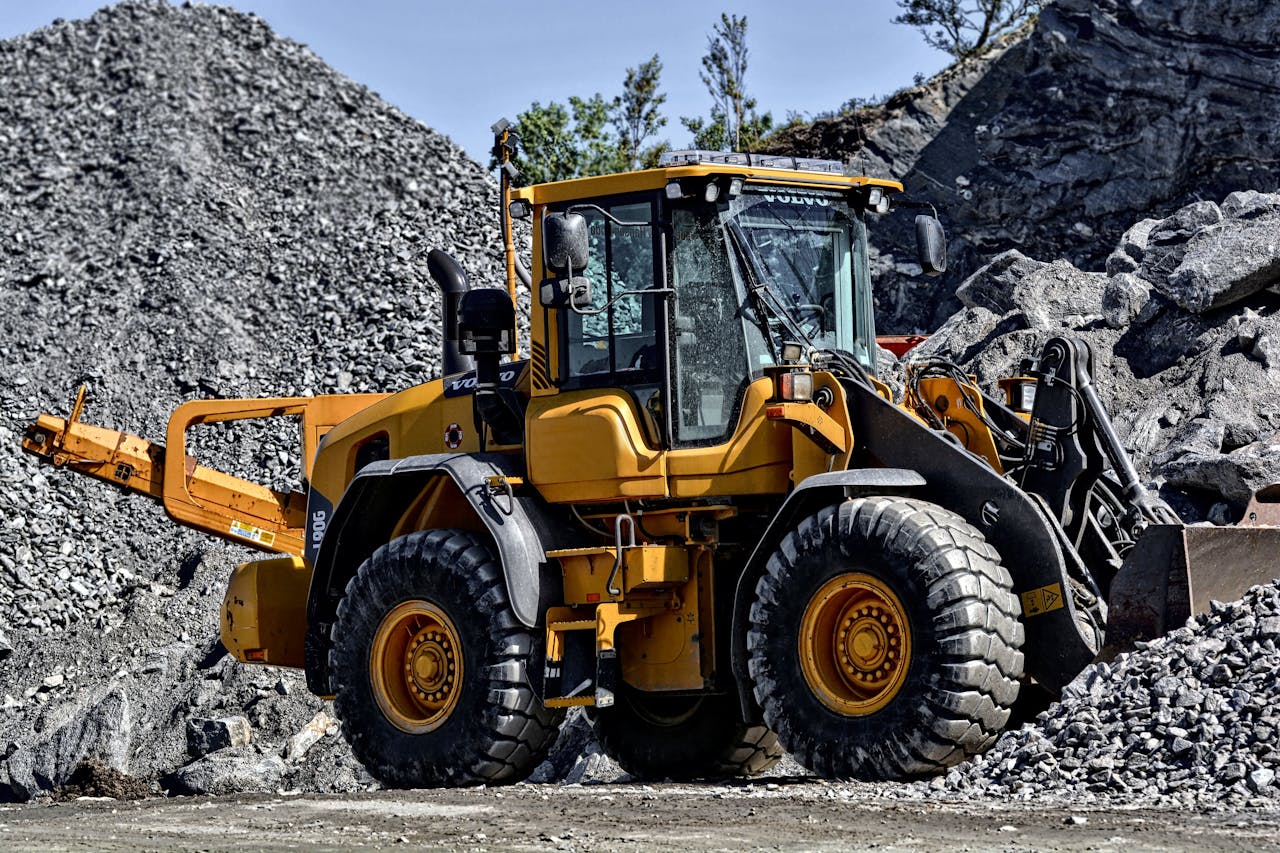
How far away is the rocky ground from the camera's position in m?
7.39

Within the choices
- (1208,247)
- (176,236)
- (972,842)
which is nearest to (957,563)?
(972,842)

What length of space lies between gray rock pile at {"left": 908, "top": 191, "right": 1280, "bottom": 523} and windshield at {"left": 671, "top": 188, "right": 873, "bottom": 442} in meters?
4.29

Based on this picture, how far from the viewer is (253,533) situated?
12.4 metres

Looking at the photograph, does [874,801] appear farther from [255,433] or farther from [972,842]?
[255,433]

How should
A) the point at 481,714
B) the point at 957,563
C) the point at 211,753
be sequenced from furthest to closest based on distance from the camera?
the point at 211,753
the point at 481,714
the point at 957,563

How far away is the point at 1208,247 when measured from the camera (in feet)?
50.9

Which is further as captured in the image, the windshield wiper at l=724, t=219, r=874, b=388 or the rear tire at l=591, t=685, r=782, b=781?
the rear tire at l=591, t=685, r=782, b=781

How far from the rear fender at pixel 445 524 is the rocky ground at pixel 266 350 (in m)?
1.50

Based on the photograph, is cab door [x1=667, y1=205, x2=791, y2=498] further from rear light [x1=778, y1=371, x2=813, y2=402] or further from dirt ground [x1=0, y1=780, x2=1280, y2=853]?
dirt ground [x1=0, y1=780, x2=1280, y2=853]

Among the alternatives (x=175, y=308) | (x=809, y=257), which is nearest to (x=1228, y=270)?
(x=809, y=257)

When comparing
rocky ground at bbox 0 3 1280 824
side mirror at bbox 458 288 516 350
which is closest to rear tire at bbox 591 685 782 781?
rocky ground at bbox 0 3 1280 824

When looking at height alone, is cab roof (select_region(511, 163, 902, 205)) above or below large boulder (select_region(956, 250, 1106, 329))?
below

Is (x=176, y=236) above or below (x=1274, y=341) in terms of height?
above

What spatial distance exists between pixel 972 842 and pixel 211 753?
28.4 ft
